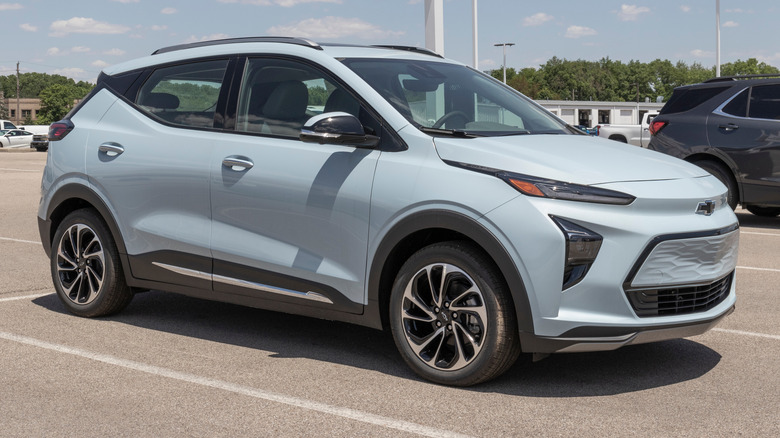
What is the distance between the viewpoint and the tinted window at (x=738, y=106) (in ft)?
40.0

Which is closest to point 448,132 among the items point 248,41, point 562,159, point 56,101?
point 562,159

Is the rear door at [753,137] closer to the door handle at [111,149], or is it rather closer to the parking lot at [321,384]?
the parking lot at [321,384]

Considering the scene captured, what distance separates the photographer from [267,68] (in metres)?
5.71

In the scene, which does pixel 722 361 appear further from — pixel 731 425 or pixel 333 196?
pixel 333 196

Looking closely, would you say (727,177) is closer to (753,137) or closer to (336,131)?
(753,137)

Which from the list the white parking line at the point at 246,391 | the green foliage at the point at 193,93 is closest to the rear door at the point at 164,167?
the green foliage at the point at 193,93

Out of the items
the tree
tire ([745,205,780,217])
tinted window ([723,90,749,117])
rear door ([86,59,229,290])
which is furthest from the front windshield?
the tree

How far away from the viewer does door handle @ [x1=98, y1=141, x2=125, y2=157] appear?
20.4ft

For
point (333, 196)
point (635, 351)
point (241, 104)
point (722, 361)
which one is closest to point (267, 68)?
point (241, 104)

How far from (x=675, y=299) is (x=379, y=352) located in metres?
Answer: 1.81

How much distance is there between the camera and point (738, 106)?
12227 millimetres

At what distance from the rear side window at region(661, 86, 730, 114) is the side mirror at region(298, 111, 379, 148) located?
8.69 m

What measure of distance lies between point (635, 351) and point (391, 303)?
159 cm

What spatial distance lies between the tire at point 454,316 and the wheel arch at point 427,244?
0.08m
